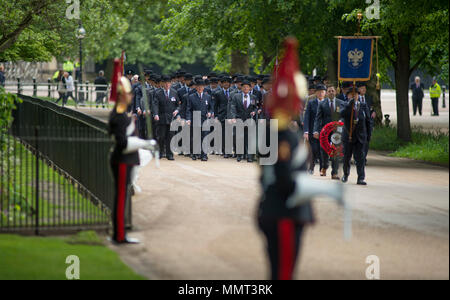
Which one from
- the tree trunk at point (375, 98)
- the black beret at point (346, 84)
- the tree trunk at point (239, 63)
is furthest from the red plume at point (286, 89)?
the tree trunk at point (239, 63)

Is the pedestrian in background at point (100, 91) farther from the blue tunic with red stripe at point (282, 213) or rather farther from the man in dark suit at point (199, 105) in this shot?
the blue tunic with red stripe at point (282, 213)

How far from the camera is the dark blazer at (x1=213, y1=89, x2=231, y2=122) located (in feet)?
71.5

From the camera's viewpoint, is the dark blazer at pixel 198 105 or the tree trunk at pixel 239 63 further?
the tree trunk at pixel 239 63

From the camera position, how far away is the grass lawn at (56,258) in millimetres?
8922

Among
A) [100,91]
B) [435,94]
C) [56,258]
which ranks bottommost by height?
[56,258]

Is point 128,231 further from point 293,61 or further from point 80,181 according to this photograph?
point 293,61

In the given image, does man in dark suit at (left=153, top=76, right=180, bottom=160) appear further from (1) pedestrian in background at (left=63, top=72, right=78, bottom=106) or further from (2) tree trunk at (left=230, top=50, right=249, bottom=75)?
(1) pedestrian in background at (left=63, top=72, right=78, bottom=106)

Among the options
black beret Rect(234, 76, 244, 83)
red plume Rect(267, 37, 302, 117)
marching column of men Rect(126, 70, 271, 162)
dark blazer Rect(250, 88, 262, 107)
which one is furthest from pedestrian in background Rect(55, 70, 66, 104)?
red plume Rect(267, 37, 302, 117)

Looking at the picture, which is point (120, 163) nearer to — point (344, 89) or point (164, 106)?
point (344, 89)

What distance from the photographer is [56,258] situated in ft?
31.4

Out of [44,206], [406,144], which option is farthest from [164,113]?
[44,206]

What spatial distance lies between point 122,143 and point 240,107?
11151mm

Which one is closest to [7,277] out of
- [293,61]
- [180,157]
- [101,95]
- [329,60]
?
[293,61]

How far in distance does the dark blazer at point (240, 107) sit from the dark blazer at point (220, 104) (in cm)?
103
